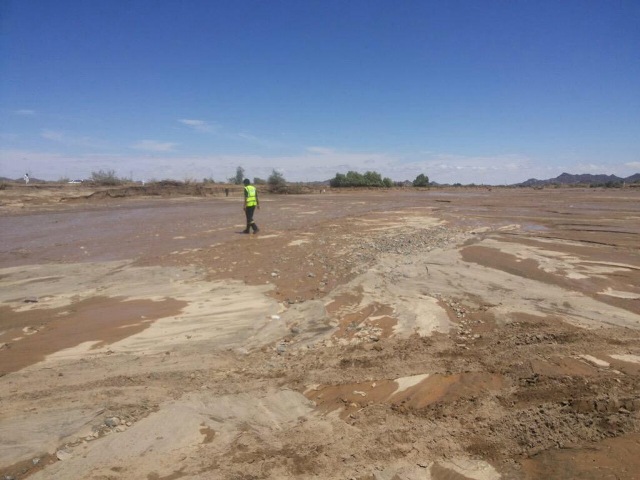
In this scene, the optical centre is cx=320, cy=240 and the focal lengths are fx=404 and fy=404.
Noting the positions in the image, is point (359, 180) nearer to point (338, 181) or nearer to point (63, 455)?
point (338, 181)

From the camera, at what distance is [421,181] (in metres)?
71.6

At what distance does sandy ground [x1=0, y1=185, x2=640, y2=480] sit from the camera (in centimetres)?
302

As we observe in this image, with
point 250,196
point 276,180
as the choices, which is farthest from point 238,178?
point 250,196

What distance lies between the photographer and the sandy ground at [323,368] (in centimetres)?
302

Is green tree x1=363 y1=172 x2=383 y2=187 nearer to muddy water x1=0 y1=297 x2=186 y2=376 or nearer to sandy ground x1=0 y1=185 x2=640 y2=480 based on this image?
sandy ground x1=0 y1=185 x2=640 y2=480

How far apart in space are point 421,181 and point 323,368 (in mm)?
70410

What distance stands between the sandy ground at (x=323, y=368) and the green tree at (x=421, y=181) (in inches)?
2477

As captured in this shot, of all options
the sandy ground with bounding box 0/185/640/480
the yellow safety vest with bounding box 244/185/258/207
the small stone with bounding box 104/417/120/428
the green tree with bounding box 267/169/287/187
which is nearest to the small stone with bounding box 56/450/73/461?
the sandy ground with bounding box 0/185/640/480

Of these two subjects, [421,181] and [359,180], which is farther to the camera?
[421,181]

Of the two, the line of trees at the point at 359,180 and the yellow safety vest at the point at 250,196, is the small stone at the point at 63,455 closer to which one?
the yellow safety vest at the point at 250,196

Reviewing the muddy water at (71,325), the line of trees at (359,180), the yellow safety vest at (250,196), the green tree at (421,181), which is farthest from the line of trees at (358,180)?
the muddy water at (71,325)

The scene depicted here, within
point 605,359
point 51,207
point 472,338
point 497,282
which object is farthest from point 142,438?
point 51,207

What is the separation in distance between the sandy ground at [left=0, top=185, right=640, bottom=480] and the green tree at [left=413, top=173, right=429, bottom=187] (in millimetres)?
62907

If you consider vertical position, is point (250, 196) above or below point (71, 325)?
above
